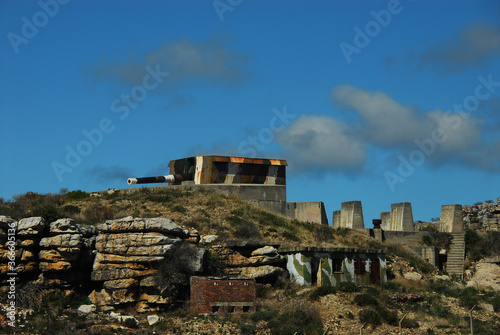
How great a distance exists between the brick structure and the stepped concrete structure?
1605cm

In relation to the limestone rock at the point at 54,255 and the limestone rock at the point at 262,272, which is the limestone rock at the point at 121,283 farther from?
the limestone rock at the point at 262,272

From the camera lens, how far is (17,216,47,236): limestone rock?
31.9 metres

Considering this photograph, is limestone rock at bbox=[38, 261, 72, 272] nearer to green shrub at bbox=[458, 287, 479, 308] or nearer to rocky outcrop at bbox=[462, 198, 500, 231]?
green shrub at bbox=[458, 287, 479, 308]

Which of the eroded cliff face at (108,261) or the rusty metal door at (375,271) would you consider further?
the rusty metal door at (375,271)

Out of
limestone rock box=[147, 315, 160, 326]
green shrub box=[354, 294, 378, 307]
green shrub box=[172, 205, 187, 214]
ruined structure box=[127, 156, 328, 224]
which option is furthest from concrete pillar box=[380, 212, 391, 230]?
limestone rock box=[147, 315, 160, 326]

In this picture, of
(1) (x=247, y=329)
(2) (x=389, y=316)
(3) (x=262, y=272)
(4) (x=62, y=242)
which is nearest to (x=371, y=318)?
(2) (x=389, y=316)

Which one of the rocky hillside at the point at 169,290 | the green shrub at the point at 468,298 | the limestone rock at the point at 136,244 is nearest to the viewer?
the rocky hillside at the point at 169,290

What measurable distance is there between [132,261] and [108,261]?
3.97 feet

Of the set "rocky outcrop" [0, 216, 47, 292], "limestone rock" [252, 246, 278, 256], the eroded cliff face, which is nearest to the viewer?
the eroded cliff face

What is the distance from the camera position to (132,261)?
31406 mm

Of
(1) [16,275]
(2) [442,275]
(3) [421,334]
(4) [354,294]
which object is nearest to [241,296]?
(4) [354,294]

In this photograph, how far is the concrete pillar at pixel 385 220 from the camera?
46.8 metres

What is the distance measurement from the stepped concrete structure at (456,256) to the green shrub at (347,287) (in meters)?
10.5

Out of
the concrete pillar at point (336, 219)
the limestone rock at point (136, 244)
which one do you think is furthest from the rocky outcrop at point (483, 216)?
the limestone rock at point (136, 244)
